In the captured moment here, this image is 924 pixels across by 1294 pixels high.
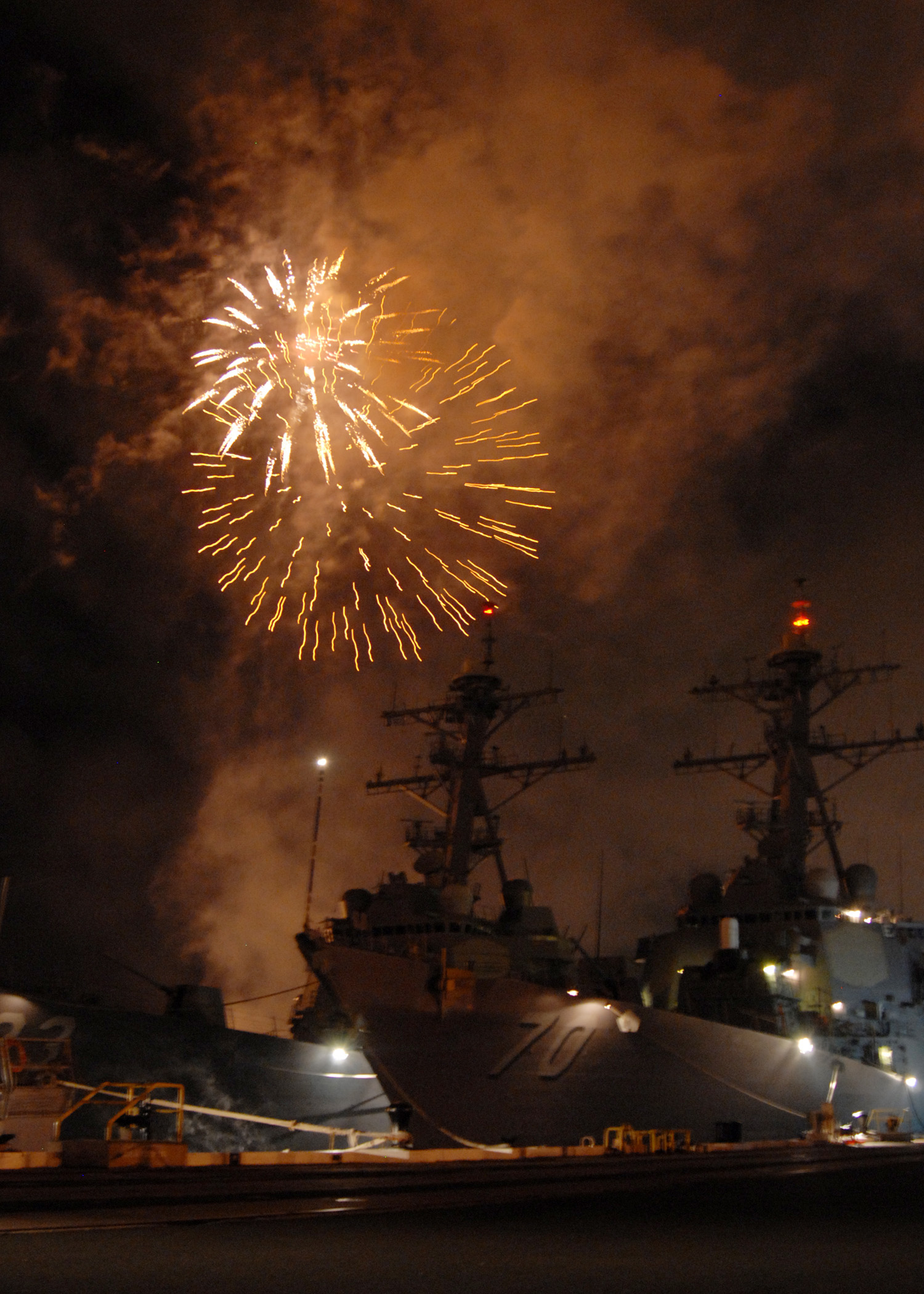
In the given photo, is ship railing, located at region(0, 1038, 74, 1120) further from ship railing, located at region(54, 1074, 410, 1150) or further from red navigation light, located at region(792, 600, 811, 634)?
red navigation light, located at region(792, 600, 811, 634)

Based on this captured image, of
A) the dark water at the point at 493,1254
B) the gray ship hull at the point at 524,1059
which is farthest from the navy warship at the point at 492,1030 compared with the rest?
the dark water at the point at 493,1254

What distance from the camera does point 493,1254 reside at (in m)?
5.48

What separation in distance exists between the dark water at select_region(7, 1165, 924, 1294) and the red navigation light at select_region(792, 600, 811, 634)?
22.7 m

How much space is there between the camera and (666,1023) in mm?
18250

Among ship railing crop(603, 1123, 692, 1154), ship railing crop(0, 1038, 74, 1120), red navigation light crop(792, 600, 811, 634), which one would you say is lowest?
ship railing crop(603, 1123, 692, 1154)

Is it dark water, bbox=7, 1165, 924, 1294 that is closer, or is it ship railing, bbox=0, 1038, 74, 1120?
dark water, bbox=7, 1165, 924, 1294

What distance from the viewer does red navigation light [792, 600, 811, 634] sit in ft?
96.5

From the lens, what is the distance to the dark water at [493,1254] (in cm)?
457

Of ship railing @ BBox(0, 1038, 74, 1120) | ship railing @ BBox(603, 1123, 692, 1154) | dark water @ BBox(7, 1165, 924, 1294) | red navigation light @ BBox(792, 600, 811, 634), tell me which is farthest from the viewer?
red navigation light @ BBox(792, 600, 811, 634)

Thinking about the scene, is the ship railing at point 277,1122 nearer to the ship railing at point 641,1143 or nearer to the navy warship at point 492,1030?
the navy warship at point 492,1030

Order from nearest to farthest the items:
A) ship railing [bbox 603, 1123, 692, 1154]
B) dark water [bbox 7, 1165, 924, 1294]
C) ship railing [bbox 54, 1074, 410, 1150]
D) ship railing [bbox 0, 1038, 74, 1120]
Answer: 1. dark water [bbox 7, 1165, 924, 1294]
2. ship railing [bbox 0, 1038, 74, 1120]
3. ship railing [bbox 54, 1074, 410, 1150]
4. ship railing [bbox 603, 1123, 692, 1154]

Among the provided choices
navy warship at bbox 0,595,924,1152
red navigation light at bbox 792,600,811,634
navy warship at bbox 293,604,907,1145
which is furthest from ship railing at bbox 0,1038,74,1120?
red navigation light at bbox 792,600,811,634

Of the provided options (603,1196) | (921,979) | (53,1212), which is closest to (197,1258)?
(53,1212)

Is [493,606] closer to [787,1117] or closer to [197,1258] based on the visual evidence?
[787,1117]
